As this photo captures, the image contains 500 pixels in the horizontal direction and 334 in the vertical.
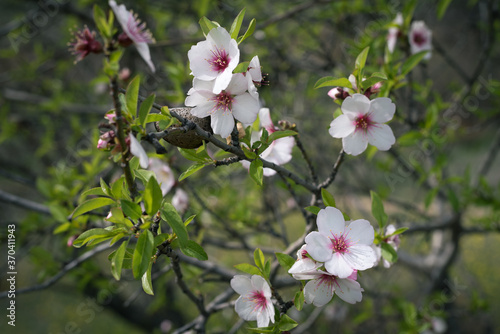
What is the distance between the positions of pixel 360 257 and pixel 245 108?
475 mm

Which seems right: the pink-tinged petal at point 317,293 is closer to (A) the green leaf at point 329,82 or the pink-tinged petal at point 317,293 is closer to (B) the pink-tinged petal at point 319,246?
(B) the pink-tinged petal at point 319,246

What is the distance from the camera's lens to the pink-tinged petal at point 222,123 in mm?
893

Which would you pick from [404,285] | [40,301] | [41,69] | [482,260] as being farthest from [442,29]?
[40,301]

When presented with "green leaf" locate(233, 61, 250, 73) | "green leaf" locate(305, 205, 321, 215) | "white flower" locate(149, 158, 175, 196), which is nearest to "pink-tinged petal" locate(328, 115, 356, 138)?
"green leaf" locate(305, 205, 321, 215)

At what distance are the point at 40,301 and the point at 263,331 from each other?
20.4ft

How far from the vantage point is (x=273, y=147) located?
3.99 feet

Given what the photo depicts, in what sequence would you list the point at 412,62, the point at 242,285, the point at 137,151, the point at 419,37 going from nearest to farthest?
the point at 137,151 < the point at 242,285 < the point at 412,62 < the point at 419,37

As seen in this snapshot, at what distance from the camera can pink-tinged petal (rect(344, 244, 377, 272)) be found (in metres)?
0.89

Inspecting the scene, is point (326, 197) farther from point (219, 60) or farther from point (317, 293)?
point (219, 60)

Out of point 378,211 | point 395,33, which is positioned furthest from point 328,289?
point 395,33

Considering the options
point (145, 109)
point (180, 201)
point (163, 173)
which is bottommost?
Result: point (180, 201)

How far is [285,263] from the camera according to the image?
973mm

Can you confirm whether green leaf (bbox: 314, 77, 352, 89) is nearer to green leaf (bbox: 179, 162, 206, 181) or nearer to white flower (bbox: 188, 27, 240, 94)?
white flower (bbox: 188, 27, 240, 94)

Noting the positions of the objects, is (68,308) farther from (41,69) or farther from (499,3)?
(499,3)
